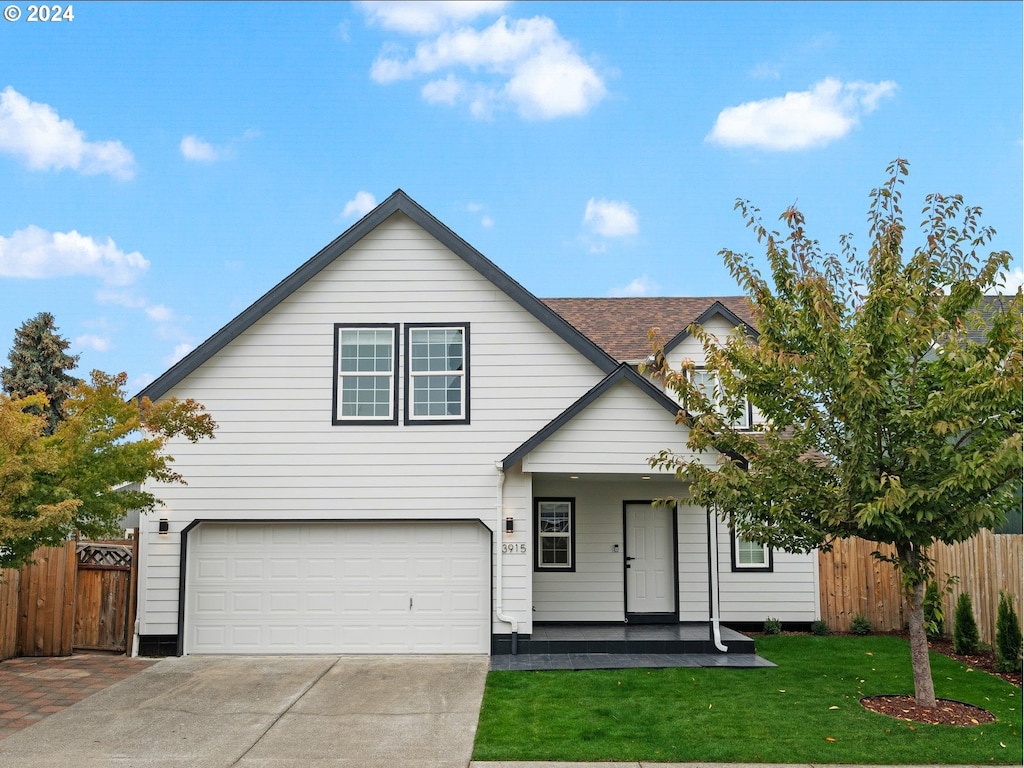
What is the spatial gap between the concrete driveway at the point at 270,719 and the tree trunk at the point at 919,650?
4971mm

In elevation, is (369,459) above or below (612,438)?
below

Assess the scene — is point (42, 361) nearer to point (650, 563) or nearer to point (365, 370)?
point (365, 370)

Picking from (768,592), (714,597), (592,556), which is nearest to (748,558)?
(768,592)

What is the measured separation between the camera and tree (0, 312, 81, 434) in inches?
1241

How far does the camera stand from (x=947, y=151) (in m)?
11.3

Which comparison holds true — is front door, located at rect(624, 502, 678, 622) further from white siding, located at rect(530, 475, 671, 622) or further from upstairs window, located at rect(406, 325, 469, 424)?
upstairs window, located at rect(406, 325, 469, 424)

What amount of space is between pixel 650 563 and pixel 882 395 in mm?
6961

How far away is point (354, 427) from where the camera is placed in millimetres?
13336

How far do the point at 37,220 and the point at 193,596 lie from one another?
9658 mm

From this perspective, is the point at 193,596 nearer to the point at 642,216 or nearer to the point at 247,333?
the point at 247,333

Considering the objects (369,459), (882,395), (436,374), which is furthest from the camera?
(436,374)

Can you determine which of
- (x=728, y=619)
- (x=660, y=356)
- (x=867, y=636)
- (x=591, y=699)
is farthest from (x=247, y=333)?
(x=867, y=636)

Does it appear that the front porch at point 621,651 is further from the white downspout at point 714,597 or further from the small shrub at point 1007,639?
the small shrub at point 1007,639

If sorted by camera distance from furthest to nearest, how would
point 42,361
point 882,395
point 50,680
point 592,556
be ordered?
point 42,361 < point 592,556 < point 50,680 < point 882,395
